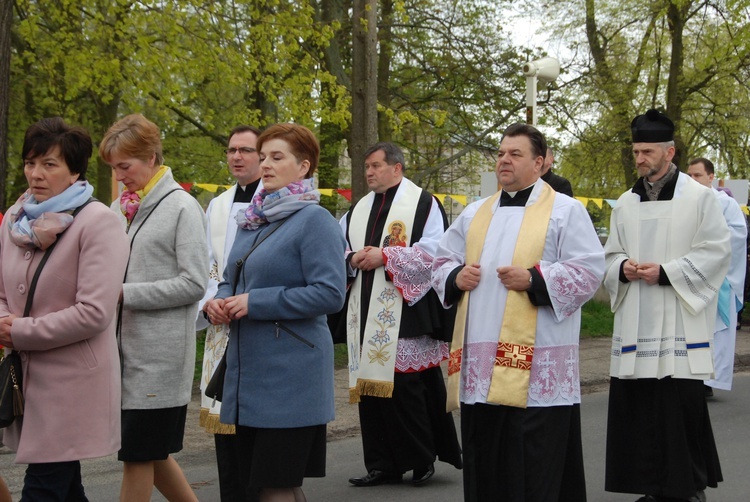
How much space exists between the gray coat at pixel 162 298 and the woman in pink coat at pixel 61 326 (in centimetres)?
32

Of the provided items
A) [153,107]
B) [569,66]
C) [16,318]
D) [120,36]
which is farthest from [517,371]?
[569,66]

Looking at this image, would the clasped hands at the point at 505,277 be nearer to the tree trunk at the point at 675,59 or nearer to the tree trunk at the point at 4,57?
the tree trunk at the point at 4,57

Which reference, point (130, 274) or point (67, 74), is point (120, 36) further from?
point (130, 274)

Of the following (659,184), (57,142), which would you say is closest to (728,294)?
(659,184)

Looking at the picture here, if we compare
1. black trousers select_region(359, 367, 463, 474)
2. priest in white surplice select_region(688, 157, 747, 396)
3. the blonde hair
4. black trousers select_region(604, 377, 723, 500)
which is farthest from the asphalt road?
the blonde hair

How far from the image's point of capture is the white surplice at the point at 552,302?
4621 millimetres

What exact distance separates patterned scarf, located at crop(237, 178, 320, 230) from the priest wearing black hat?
7.74ft

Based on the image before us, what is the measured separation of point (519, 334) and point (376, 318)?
2035 millimetres

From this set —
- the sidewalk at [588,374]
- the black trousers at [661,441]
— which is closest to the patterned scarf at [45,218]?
the black trousers at [661,441]

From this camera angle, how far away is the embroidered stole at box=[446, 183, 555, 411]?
15.1ft

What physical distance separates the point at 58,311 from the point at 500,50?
17.2 m

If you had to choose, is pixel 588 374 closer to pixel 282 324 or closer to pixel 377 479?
pixel 377 479

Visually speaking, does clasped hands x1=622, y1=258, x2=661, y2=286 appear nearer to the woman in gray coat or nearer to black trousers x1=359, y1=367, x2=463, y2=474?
black trousers x1=359, y1=367, x2=463, y2=474

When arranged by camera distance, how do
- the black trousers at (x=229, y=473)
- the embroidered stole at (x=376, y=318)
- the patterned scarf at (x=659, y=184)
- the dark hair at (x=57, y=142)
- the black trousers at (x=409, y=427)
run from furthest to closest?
the embroidered stole at (x=376, y=318) → the black trousers at (x=409, y=427) → the patterned scarf at (x=659, y=184) → the black trousers at (x=229, y=473) → the dark hair at (x=57, y=142)
